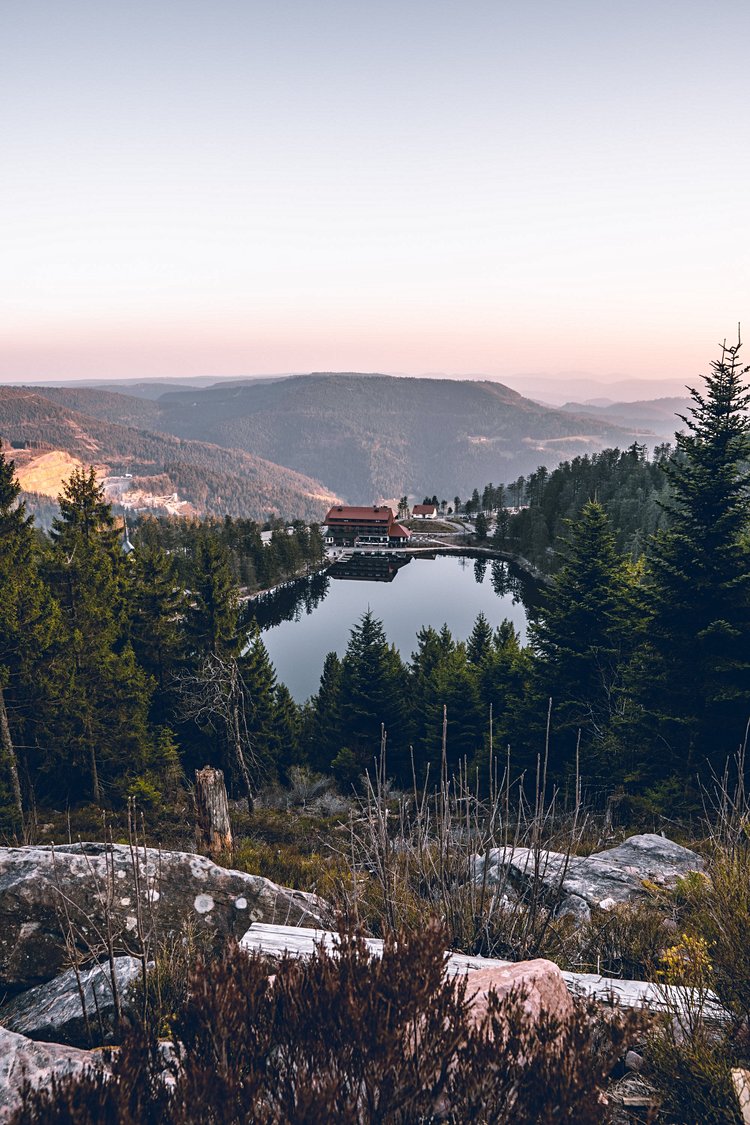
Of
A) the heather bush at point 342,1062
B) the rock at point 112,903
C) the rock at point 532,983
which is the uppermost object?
the heather bush at point 342,1062

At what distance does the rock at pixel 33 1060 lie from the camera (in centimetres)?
251

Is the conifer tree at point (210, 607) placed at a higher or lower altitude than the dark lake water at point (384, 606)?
higher

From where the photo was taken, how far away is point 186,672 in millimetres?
22812

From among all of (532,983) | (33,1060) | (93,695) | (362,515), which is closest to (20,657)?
(93,695)

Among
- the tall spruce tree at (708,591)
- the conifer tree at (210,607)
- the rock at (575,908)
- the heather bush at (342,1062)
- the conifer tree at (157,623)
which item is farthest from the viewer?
the conifer tree at (157,623)

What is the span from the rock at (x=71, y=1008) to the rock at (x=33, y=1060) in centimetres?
32

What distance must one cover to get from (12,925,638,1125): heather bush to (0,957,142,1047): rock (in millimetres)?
1292

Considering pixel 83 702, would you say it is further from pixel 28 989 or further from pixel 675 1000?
pixel 675 1000

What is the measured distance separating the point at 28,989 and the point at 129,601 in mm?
19272

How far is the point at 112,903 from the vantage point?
443 centimetres

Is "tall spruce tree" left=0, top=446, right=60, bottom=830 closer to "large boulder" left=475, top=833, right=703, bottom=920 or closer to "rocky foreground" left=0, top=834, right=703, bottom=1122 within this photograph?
"rocky foreground" left=0, top=834, right=703, bottom=1122

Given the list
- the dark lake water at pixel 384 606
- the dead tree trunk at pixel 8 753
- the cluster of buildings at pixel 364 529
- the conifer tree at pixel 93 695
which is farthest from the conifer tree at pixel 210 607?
the cluster of buildings at pixel 364 529

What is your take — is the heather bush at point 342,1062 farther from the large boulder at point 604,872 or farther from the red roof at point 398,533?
the red roof at point 398,533

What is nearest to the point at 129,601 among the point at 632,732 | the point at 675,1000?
the point at 632,732
